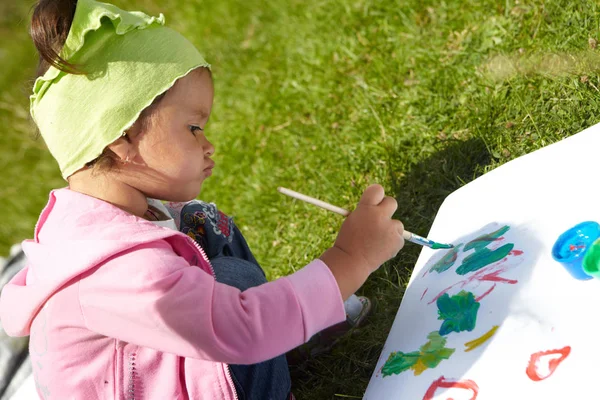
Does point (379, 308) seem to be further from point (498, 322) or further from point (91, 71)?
point (91, 71)

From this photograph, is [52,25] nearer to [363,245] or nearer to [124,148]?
[124,148]

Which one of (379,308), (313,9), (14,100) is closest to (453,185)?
(379,308)

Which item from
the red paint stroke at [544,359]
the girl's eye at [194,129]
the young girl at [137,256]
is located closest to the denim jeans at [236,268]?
the young girl at [137,256]

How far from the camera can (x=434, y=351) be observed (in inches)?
54.9

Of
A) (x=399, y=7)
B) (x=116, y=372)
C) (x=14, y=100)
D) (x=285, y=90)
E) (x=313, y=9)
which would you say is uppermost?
(x=399, y=7)

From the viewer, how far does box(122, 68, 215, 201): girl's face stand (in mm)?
1423

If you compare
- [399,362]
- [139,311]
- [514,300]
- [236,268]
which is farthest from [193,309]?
[514,300]

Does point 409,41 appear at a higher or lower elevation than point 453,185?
higher

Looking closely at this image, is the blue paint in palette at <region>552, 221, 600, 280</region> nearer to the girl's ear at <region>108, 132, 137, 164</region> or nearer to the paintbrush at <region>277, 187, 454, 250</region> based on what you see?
the paintbrush at <region>277, 187, 454, 250</region>

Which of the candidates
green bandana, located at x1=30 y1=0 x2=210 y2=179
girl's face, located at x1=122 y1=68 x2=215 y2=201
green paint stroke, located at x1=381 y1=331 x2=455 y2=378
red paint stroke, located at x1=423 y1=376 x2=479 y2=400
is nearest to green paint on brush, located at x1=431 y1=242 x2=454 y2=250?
green paint stroke, located at x1=381 y1=331 x2=455 y2=378

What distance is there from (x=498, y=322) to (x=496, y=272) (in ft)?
0.46

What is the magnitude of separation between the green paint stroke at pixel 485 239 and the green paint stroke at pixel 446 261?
0.10 feet

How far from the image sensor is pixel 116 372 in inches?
53.3

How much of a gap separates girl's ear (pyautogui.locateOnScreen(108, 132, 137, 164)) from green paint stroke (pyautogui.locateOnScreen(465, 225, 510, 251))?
2.48 feet
